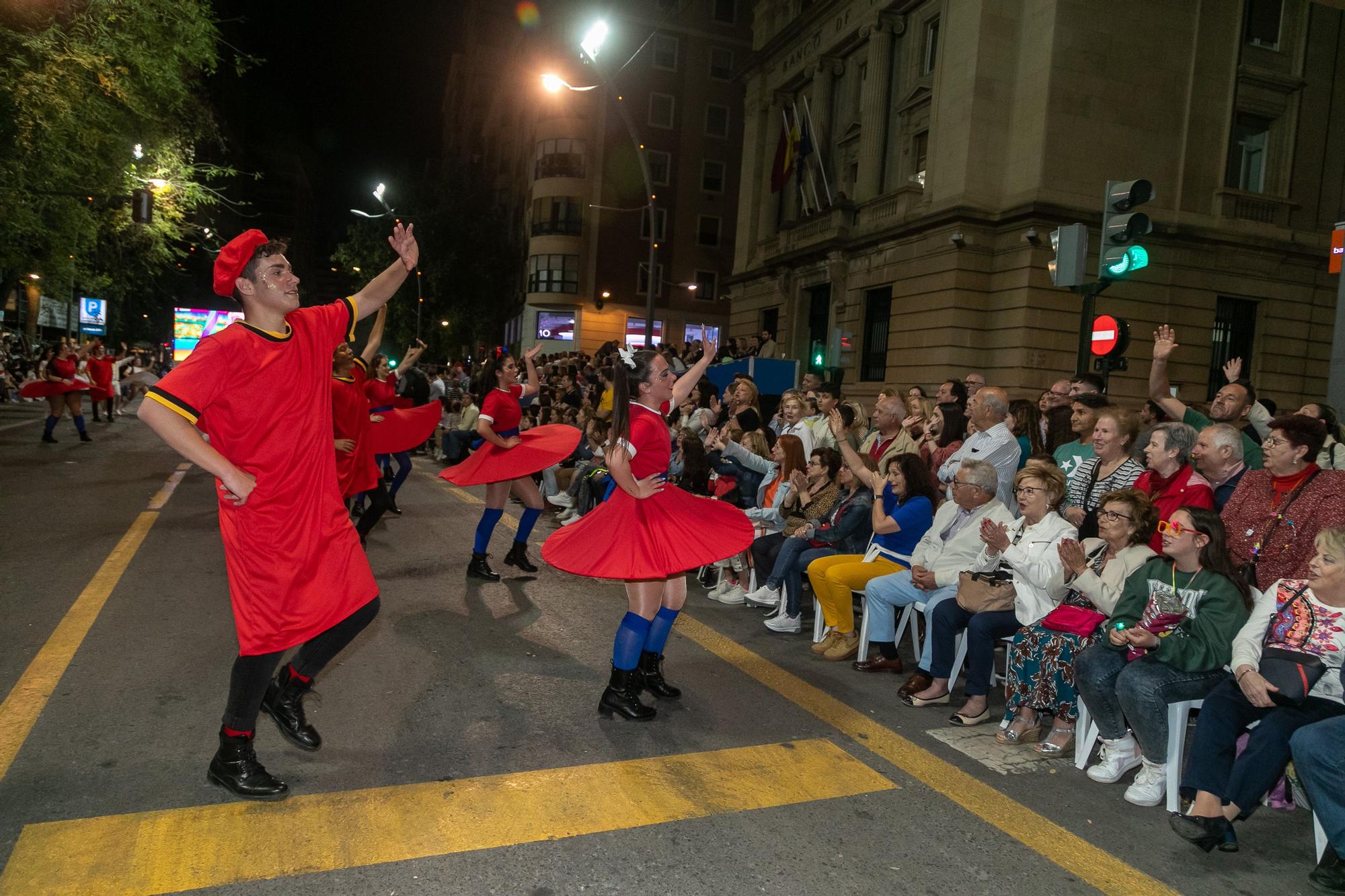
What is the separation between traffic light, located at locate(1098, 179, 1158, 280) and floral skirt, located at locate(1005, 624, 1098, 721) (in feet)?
16.4

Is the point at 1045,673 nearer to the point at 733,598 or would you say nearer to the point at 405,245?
the point at 733,598

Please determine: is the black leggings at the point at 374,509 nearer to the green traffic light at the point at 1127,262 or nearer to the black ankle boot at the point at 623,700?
the black ankle boot at the point at 623,700

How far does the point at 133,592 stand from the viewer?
7.04m

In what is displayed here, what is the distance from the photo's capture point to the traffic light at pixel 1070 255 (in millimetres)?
8688

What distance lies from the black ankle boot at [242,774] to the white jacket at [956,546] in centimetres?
402

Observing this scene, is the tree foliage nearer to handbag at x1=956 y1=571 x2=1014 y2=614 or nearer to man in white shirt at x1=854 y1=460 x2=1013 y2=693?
man in white shirt at x1=854 y1=460 x2=1013 y2=693

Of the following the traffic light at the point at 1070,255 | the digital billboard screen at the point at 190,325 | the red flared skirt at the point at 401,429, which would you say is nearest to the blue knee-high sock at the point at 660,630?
the red flared skirt at the point at 401,429

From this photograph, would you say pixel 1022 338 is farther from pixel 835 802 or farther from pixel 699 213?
pixel 699 213

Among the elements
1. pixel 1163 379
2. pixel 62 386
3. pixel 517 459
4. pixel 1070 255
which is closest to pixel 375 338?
pixel 517 459

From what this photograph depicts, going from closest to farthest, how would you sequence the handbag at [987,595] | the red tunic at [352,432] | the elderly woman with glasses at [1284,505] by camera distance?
1. the elderly woman with glasses at [1284,505]
2. the handbag at [987,595]
3. the red tunic at [352,432]

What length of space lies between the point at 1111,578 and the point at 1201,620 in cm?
65

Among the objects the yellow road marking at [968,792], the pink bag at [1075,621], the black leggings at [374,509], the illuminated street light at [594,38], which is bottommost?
the yellow road marking at [968,792]

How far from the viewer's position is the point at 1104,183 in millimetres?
22297

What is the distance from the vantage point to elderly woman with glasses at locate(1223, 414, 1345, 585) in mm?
4691
